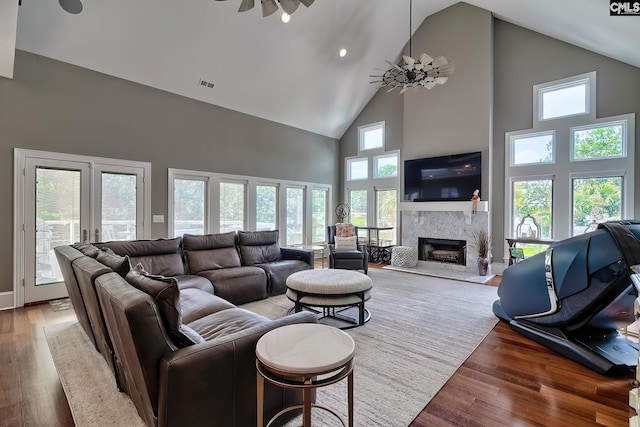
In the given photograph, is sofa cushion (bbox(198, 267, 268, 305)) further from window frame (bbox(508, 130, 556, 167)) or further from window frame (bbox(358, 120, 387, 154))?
window frame (bbox(508, 130, 556, 167))

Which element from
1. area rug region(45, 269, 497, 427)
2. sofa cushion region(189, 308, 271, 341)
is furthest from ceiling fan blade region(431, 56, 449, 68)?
sofa cushion region(189, 308, 271, 341)

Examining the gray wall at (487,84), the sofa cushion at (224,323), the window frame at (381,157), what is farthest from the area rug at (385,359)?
the window frame at (381,157)

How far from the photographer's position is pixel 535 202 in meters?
5.65

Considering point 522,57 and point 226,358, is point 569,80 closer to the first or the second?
point 522,57

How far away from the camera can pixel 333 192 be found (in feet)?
27.6

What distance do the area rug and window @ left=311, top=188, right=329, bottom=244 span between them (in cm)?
370

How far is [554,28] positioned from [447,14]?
86.9 inches

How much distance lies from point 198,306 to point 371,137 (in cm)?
663

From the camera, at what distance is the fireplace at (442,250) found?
6277 millimetres

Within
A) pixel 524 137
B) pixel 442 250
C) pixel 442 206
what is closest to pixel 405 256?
pixel 442 250

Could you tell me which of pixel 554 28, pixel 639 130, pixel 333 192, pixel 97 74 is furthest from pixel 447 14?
pixel 97 74

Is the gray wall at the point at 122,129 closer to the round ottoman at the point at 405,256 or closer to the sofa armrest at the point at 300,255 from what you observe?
the sofa armrest at the point at 300,255

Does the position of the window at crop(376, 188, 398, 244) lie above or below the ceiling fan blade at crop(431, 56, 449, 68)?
below

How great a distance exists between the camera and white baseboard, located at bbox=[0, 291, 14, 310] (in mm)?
3853
